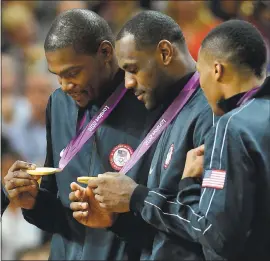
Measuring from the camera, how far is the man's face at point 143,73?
3260mm

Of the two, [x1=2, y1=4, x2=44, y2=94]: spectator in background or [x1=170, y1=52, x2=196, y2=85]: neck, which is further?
[x1=2, y1=4, x2=44, y2=94]: spectator in background

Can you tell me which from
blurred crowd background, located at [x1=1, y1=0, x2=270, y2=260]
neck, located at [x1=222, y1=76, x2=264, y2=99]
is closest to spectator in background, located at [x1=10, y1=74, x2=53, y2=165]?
blurred crowd background, located at [x1=1, y1=0, x2=270, y2=260]

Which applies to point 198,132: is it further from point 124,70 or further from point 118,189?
point 124,70

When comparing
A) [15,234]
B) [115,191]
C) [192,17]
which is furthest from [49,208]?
[192,17]

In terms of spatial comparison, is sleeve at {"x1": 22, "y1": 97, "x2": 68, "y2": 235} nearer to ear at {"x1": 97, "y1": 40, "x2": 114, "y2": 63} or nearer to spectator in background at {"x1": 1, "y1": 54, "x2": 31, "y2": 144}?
ear at {"x1": 97, "y1": 40, "x2": 114, "y2": 63}

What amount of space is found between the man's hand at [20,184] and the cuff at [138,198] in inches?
25.2

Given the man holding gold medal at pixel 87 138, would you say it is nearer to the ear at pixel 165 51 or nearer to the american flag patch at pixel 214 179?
the ear at pixel 165 51

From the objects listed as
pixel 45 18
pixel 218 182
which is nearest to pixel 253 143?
pixel 218 182

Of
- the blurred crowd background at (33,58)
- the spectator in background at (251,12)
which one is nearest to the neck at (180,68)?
the blurred crowd background at (33,58)

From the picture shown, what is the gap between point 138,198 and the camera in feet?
9.91

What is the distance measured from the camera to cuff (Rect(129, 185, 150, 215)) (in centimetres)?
301

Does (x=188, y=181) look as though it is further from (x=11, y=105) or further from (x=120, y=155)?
(x=11, y=105)

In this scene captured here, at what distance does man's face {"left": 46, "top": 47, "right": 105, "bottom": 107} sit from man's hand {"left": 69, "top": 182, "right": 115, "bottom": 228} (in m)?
0.43

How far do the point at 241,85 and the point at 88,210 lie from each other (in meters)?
0.87
